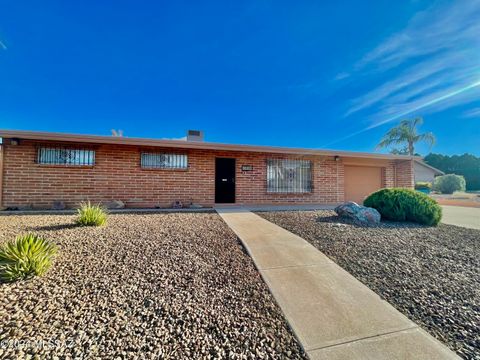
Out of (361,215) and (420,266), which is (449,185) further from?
(420,266)

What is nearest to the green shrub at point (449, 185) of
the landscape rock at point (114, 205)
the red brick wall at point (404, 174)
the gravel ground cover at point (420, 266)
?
the red brick wall at point (404, 174)

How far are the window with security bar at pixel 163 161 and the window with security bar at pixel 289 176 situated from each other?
3.86 metres

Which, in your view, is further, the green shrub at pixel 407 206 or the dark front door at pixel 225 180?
the dark front door at pixel 225 180

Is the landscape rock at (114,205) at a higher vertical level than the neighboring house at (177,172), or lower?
lower

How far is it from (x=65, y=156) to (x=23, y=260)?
6723mm

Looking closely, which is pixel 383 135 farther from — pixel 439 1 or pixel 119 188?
pixel 119 188

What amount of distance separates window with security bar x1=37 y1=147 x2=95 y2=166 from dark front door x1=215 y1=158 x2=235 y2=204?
15.9 feet

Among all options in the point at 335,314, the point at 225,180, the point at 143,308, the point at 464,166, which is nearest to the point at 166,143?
the point at 225,180

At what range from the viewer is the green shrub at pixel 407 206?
5.57 m

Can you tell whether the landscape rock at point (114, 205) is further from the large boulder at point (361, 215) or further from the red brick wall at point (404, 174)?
the red brick wall at point (404, 174)

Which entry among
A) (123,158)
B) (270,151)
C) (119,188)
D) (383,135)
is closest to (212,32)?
(270,151)

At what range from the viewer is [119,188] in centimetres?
780

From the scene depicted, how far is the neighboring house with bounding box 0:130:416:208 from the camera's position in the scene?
7.09m

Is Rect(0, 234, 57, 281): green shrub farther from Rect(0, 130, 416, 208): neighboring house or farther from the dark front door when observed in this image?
the dark front door
